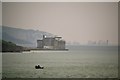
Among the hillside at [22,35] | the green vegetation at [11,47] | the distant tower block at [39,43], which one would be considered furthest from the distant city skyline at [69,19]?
the green vegetation at [11,47]

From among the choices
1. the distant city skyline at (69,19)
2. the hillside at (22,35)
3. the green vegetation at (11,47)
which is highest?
the distant city skyline at (69,19)

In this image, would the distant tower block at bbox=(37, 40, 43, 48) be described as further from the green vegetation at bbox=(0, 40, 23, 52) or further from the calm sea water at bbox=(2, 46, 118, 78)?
the green vegetation at bbox=(0, 40, 23, 52)

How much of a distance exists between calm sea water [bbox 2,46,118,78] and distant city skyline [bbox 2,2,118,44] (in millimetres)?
289

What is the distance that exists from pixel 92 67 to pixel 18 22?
5.81 feet

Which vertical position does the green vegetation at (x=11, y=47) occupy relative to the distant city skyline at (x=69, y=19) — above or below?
below

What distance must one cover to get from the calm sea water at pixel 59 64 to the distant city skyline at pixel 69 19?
0.29 m

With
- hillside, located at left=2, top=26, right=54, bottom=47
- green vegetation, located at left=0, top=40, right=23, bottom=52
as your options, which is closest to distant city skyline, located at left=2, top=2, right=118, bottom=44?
hillside, located at left=2, top=26, right=54, bottom=47

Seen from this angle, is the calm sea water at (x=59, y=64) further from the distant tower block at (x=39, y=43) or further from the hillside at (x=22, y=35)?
the hillside at (x=22, y=35)

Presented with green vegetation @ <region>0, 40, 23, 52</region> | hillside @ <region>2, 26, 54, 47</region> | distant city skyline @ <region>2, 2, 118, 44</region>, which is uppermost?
distant city skyline @ <region>2, 2, 118, 44</region>

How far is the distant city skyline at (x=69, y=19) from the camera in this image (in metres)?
4.88

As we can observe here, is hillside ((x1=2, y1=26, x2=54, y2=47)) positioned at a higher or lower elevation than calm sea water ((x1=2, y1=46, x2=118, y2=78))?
higher

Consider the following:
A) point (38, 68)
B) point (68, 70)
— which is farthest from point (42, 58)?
point (68, 70)

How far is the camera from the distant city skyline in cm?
488

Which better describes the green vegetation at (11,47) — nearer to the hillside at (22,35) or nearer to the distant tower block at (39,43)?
the hillside at (22,35)
